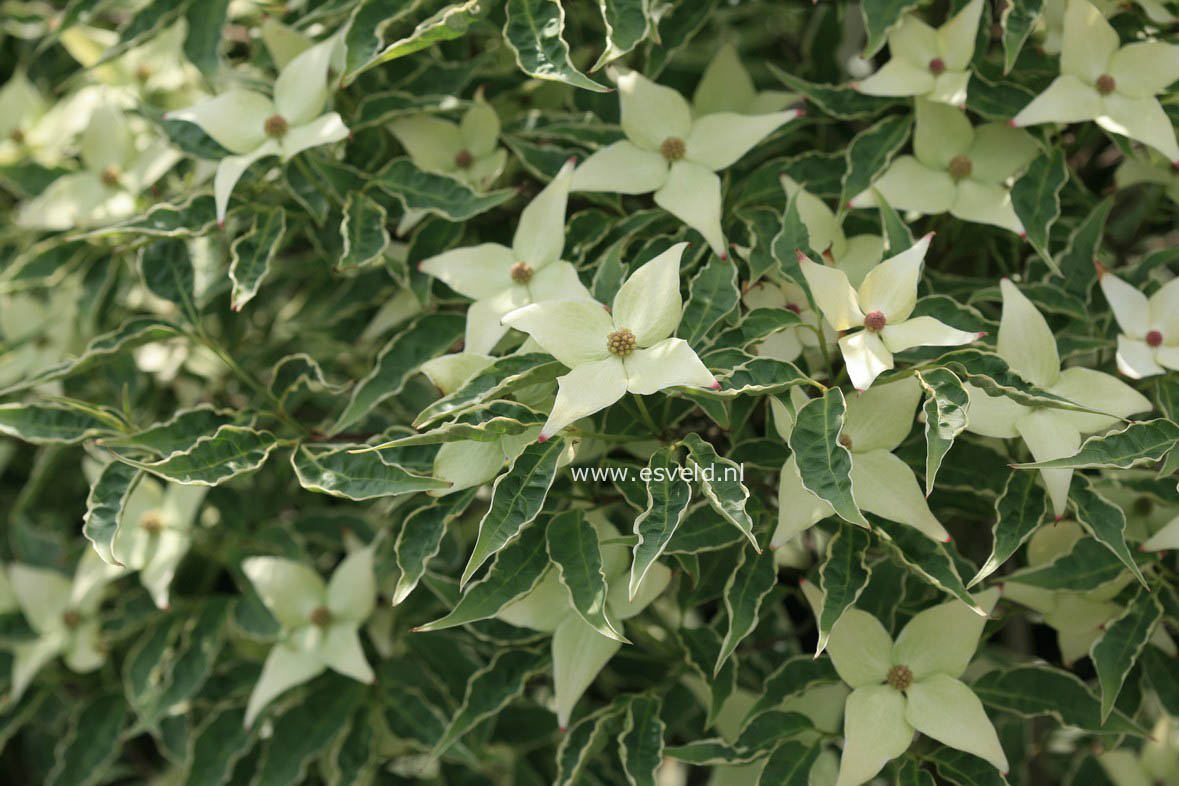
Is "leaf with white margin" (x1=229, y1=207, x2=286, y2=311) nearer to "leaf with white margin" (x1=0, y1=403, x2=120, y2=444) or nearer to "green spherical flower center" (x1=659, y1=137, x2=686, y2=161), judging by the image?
"leaf with white margin" (x1=0, y1=403, x2=120, y2=444)

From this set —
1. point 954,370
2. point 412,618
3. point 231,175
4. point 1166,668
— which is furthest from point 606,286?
point 1166,668

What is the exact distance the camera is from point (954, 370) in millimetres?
983

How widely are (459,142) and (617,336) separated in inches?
19.9

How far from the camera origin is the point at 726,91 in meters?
1.35

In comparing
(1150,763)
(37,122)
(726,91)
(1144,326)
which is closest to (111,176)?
(37,122)

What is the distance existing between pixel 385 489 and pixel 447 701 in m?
0.49

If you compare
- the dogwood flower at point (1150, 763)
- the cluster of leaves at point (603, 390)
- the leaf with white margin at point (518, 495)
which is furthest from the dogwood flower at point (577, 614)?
the dogwood flower at point (1150, 763)

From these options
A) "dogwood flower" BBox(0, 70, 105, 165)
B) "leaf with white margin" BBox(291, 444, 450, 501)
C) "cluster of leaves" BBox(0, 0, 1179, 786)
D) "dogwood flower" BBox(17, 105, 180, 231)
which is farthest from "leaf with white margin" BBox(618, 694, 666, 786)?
"dogwood flower" BBox(0, 70, 105, 165)

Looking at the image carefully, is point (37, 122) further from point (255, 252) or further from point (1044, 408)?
point (1044, 408)

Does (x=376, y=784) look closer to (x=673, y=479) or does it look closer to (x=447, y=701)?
(x=447, y=701)

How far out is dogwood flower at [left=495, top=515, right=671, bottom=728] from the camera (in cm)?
111

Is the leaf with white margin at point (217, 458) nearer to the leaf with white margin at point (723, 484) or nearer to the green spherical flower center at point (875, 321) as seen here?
the leaf with white margin at point (723, 484)

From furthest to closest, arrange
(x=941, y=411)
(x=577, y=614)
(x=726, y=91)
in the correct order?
(x=726, y=91), (x=577, y=614), (x=941, y=411)

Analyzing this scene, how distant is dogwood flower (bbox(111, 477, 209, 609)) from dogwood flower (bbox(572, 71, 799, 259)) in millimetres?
647
